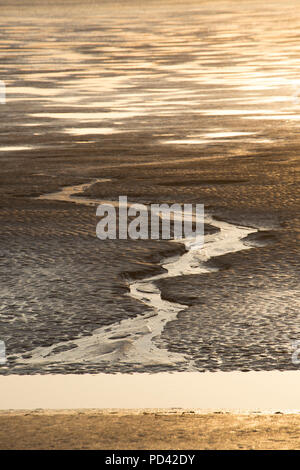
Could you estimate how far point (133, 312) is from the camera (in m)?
5.71

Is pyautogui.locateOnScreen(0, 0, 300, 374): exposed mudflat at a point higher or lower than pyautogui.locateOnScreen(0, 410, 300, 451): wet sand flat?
higher

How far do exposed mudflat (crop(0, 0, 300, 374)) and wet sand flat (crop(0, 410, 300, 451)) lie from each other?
2.57 ft

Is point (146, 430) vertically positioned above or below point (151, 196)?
below

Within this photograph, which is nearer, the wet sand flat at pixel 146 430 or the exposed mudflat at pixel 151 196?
the wet sand flat at pixel 146 430

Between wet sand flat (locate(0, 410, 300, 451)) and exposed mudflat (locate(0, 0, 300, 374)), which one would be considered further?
exposed mudflat (locate(0, 0, 300, 374))

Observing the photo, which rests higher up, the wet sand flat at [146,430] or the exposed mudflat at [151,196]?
the exposed mudflat at [151,196]

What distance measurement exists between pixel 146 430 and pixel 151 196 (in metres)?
5.54

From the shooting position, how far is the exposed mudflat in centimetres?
533

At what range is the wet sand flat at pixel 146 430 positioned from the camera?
11.9 feet

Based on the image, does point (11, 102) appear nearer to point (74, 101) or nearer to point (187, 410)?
point (74, 101)

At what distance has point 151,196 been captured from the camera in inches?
364

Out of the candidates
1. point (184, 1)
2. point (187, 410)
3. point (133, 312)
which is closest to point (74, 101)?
point (133, 312)

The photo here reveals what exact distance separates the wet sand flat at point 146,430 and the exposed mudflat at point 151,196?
0.78 meters

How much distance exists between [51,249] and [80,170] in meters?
3.62
